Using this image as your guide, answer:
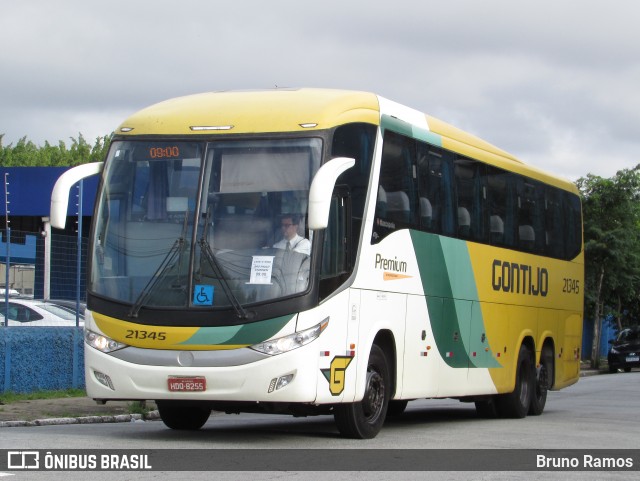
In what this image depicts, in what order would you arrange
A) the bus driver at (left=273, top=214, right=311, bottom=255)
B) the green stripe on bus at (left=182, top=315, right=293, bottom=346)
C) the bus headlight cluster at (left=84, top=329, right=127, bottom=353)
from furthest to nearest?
the bus headlight cluster at (left=84, top=329, right=127, bottom=353)
the bus driver at (left=273, top=214, right=311, bottom=255)
the green stripe on bus at (left=182, top=315, right=293, bottom=346)

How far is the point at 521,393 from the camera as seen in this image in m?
19.4

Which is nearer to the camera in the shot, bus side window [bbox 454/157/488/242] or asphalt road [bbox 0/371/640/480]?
asphalt road [bbox 0/371/640/480]

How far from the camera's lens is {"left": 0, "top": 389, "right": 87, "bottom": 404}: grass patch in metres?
19.2

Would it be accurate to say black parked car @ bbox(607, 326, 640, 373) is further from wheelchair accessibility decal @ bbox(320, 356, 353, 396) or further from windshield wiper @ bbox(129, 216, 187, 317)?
windshield wiper @ bbox(129, 216, 187, 317)

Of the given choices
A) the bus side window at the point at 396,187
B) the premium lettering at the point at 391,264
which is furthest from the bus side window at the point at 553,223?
the premium lettering at the point at 391,264

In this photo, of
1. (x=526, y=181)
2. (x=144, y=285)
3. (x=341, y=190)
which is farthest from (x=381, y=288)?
(x=526, y=181)

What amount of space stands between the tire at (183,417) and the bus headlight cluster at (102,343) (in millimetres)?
1886

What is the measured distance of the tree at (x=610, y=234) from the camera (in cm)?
4434

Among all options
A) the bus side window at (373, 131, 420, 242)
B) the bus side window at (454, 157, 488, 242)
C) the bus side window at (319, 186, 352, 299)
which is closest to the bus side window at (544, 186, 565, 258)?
the bus side window at (454, 157, 488, 242)

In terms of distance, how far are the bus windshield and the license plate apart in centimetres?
71

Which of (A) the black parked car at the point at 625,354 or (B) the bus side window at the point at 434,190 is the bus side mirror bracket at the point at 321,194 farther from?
(A) the black parked car at the point at 625,354

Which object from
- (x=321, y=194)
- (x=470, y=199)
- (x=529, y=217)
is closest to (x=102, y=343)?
(x=321, y=194)

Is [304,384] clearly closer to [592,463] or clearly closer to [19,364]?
[592,463]

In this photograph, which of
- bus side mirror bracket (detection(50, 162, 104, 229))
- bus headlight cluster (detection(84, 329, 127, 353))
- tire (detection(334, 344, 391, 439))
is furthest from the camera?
tire (detection(334, 344, 391, 439))
